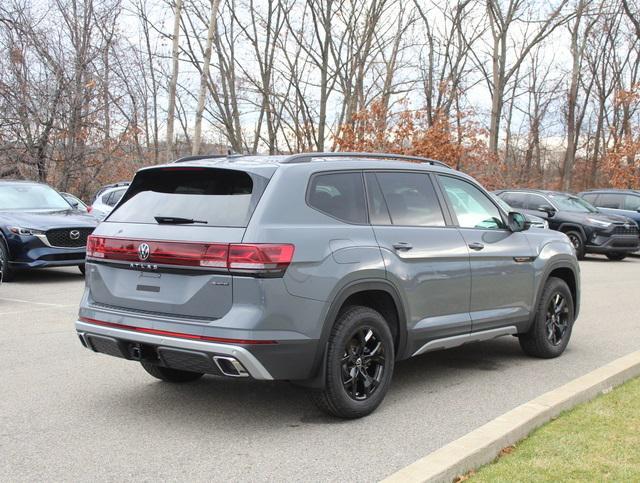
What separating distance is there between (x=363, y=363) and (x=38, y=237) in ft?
29.7

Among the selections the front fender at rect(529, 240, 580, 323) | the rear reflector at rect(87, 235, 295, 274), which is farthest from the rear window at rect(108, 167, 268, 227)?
the front fender at rect(529, 240, 580, 323)

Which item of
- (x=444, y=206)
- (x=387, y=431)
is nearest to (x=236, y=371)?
(x=387, y=431)

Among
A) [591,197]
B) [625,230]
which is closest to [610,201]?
[591,197]

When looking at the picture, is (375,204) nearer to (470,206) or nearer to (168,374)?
(470,206)

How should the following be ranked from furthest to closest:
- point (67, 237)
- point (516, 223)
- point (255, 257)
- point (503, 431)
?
point (67, 237) < point (516, 223) < point (255, 257) < point (503, 431)

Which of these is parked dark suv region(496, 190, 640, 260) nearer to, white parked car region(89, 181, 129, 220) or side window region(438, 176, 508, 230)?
white parked car region(89, 181, 129, 220)

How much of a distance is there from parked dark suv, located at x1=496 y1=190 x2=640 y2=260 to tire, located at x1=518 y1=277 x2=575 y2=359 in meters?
13.1

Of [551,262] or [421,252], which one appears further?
[551,262]

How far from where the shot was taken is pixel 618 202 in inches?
912

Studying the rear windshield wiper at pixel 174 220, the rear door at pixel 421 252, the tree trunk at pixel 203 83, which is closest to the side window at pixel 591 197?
the tree trunk at pixel 203 83

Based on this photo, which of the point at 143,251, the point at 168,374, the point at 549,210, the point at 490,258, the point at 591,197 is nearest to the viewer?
the point at 143,251

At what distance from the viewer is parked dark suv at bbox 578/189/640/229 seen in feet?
73.9

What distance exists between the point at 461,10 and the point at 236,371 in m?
35.3

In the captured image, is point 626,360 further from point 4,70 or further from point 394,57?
point 394,57
